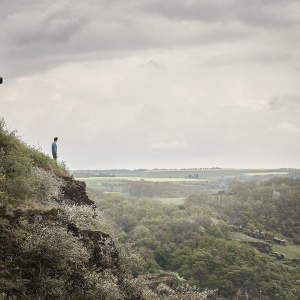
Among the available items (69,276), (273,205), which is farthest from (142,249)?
(69,276)

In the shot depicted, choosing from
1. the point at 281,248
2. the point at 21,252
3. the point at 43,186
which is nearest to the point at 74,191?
the point at 43,186

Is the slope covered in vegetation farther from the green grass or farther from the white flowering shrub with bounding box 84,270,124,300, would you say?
the green grass

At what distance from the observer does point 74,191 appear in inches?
1150

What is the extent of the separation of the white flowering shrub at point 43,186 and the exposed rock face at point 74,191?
1643 mm

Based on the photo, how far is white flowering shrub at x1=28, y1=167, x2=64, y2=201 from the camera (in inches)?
957

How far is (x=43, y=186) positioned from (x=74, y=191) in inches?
166

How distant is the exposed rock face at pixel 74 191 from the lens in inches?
1125

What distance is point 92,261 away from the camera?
2031 centimetres

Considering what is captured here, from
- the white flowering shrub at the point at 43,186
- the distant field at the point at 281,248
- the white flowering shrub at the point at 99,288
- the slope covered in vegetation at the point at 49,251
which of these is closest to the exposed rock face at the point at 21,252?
the slope covered in vegetation at the point at 49,251

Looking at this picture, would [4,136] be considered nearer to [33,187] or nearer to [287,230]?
[33,187]

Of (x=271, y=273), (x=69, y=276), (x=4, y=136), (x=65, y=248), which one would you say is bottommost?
(x=271, y=273)

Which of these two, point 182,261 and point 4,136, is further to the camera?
point 182,261

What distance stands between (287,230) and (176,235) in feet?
179

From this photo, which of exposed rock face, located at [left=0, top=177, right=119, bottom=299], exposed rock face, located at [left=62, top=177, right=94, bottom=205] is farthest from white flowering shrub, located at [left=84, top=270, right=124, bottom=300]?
exposed rock face, located at [left=62, top=177, right=94, bottom=205]
